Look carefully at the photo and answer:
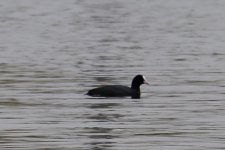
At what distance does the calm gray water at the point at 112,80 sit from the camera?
21391mm

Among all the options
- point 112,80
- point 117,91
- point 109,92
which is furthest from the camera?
point 112,80

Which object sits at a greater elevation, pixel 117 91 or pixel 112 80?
pixel 117 91

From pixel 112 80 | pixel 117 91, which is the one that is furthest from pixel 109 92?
pixel 112 80

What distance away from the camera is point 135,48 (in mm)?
45469

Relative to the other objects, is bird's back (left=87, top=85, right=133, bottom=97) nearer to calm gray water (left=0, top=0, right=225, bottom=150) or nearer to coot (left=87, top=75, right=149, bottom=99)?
coot (left=87, top=75, right=149, bottom=99)

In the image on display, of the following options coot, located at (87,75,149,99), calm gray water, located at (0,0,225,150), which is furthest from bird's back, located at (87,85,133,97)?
calm gray water, located at (0,0,225,150)

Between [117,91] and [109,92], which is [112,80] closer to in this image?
[117,91]

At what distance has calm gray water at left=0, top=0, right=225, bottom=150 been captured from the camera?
70.2 ft

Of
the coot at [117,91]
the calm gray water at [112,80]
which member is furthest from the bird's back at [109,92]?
the calm gray water at [112,80]

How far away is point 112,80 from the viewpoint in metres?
33.7

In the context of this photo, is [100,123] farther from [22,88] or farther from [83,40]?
[83,40]

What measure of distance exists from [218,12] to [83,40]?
68.3 feet

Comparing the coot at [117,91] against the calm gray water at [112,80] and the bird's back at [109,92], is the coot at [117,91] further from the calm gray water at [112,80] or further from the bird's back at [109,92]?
the calm gray water at [112,80]

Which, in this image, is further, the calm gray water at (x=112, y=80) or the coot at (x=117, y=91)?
the coot at (x=117, y=91)
